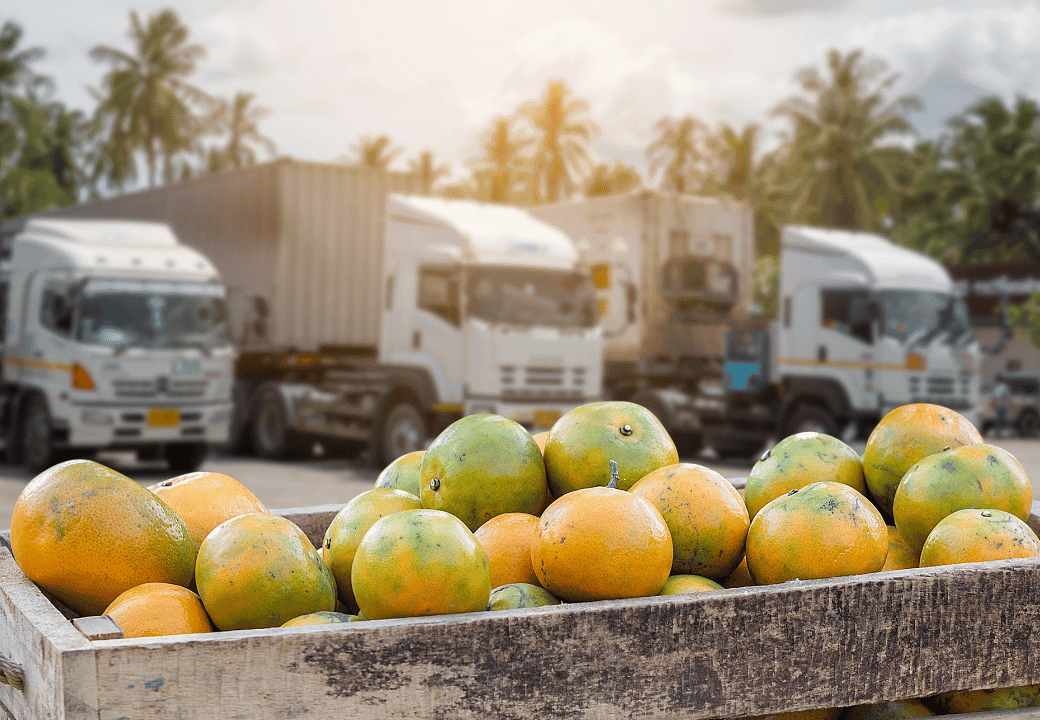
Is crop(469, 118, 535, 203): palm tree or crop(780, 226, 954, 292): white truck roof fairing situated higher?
crop(469, 118, 535, 203): palm tree

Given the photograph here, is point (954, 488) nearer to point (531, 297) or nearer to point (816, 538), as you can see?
point (816, 538)

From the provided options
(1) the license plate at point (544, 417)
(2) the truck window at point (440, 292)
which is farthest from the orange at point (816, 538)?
(1) the license plate at point (544, 417)

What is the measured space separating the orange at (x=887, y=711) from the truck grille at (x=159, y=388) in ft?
36.8

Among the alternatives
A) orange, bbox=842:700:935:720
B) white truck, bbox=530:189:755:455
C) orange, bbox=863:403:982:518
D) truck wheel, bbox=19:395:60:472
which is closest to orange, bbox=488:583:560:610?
orange, bbox=842:700:935:720

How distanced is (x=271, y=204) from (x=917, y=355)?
8.60 meters

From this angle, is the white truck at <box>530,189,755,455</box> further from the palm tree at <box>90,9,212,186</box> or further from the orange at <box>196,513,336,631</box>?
the palm tree at <box>90,9,212,186</box>

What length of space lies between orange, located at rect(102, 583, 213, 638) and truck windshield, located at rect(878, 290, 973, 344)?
1240cm

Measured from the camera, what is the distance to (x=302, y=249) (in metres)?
14.6

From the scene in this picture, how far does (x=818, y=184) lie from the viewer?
36188 mm

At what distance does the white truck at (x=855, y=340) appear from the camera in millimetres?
13391

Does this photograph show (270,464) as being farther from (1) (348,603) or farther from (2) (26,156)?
(2) (26,156)

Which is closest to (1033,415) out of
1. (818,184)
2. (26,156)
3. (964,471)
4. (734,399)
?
(734,399)

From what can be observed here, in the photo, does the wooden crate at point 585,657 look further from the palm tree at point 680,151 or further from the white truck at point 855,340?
the palm tree at point 680,151

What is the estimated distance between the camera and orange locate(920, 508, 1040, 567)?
2.28 metres
